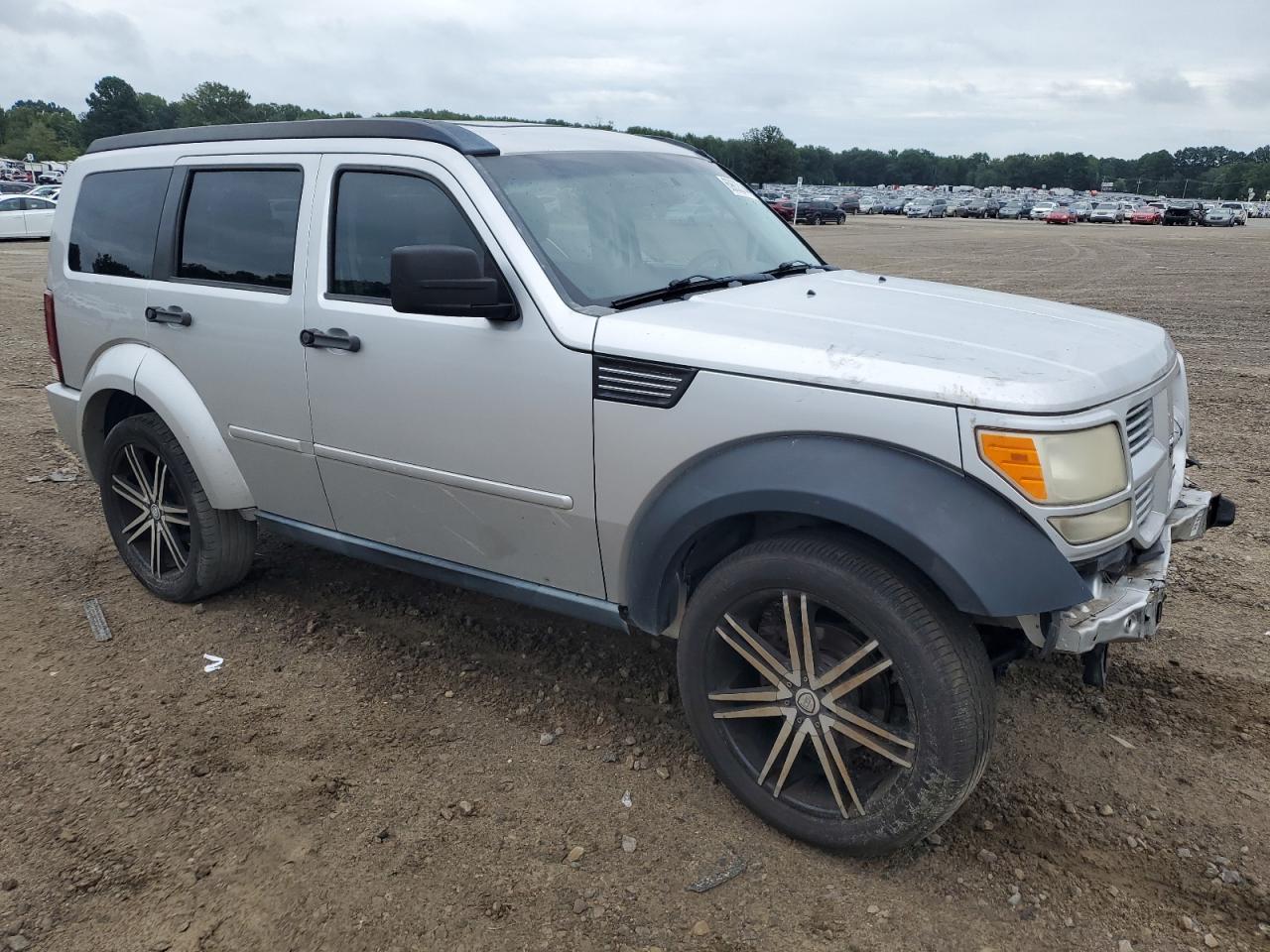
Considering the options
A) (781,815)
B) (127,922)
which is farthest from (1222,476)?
(127,922)

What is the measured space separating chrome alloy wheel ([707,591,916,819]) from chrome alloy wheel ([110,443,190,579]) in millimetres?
2799

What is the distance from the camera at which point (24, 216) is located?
2862 cm

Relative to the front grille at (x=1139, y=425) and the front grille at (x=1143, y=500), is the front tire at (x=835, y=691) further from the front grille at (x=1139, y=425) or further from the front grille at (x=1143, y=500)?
the front grille at (x=1139, y=425)

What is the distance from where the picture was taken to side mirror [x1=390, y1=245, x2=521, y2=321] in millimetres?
Answer: 2975

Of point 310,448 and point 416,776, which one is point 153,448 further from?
point 416,776

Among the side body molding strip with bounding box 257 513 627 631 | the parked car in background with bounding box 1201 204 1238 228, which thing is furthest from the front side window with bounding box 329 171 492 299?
the parked car in background with bounding box 1201 204 1238 228

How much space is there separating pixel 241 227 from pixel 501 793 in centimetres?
249

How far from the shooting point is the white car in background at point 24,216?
93.4ft

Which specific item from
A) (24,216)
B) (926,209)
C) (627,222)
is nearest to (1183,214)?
(926,209)

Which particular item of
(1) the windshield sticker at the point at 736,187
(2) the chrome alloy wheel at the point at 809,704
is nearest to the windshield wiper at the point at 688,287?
(1) the windshield sticker at the point at 736,187

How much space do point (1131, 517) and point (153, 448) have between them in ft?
12.9

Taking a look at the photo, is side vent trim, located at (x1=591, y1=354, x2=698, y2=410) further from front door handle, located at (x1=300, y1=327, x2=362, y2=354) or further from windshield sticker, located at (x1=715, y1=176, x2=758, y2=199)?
windshield sticker, located at (x1=715, y1=176, x2=758, y2=199)

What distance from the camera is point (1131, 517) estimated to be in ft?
8.62

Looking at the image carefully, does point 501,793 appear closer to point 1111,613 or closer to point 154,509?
point 1111,613
